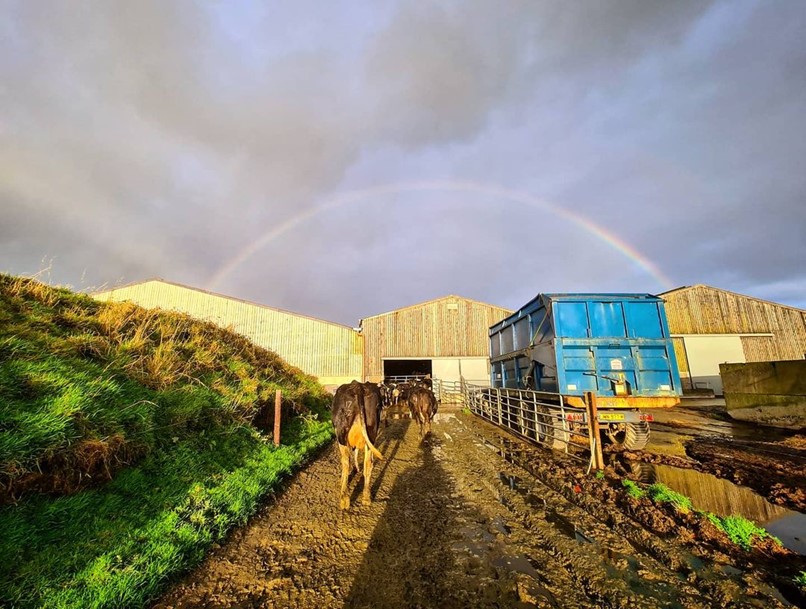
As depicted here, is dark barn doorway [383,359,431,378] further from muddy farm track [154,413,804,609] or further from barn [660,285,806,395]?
muddy farm track [154,413,804,609]

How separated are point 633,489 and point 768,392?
42.1 ft

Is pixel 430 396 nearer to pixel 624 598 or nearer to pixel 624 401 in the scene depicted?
pixel 624 401

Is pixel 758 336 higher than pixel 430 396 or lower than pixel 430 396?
higher

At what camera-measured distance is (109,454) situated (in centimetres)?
409

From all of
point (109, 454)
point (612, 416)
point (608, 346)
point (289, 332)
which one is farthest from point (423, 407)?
point (289, 332)

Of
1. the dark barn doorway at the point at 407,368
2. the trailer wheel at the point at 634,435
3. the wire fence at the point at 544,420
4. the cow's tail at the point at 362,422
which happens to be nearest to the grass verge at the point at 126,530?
the cow's tail at the point at 362,422

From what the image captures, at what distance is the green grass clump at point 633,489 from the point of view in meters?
5.16

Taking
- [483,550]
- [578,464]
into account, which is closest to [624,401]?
[578,464]

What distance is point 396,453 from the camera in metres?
8.28

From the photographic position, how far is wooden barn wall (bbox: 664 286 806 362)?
2522cm

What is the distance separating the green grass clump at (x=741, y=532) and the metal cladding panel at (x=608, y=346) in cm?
411

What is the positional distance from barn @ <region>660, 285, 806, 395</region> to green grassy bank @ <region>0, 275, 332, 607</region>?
2833cm

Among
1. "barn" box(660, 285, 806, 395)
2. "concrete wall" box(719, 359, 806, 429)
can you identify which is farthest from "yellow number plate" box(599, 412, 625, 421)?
"barn" box(660, 285, 806, 395)

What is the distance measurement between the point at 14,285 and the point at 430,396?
9.83 meters
